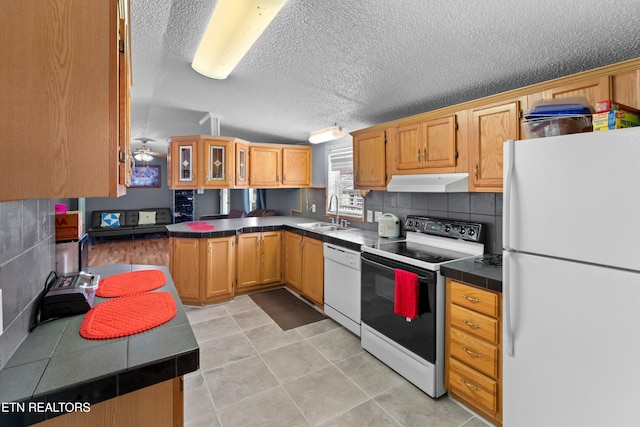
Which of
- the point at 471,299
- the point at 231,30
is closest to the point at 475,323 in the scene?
the point at 471,299

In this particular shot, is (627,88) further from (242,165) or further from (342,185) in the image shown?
(242,165)

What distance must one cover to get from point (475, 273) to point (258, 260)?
2.85 metres

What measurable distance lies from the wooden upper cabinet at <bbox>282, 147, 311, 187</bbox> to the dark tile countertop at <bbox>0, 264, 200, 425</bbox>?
11.7 ft

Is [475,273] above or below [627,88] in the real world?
below

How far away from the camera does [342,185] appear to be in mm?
4172

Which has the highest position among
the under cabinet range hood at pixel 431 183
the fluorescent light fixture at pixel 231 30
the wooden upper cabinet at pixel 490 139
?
the fluorescent light fixture at pixel 231 30

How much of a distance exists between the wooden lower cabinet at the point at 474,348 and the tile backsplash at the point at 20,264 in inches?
84.2

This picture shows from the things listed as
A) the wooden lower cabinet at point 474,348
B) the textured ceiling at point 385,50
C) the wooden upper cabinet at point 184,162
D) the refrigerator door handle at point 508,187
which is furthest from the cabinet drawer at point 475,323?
the wooden upper cabinet at point 184,162

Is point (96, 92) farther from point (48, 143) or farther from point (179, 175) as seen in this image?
point (179, 175)

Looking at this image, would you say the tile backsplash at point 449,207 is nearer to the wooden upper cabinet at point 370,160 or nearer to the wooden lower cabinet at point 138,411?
the wooden upper cabinet at point 370,160

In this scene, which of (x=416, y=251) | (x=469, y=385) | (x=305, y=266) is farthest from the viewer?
(x=305, y=266)

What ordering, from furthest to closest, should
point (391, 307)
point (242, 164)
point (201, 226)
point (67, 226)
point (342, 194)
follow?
1. point (242, 164)
2. point (342, 194)
3. point (201, 226)
4. point (391, 307)
5. point (67, 226)

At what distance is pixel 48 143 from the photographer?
28.8 inches

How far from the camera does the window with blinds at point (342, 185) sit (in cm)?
393
